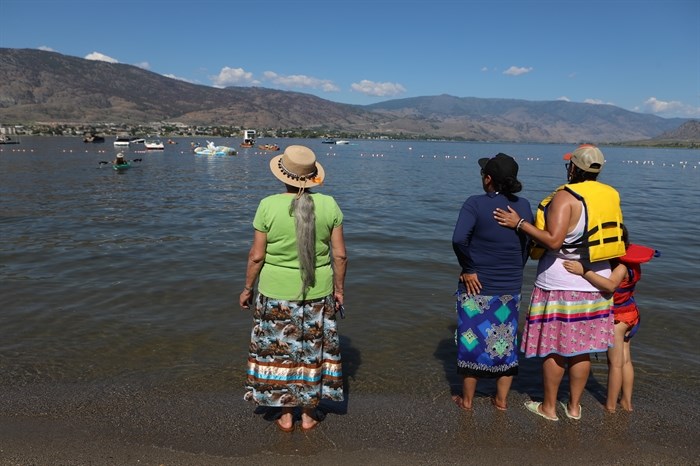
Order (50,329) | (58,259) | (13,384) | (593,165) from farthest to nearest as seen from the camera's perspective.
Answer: (58,259)
(50,329)
(13,384)
(593,165)

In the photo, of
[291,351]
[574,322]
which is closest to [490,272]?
[574,322]

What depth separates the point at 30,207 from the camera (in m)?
20.2

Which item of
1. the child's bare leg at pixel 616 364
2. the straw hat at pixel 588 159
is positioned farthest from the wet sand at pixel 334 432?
the straw hat at pixel 588 159

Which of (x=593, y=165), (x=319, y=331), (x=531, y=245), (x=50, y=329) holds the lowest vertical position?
(x=50, y=329)

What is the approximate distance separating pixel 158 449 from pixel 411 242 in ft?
38.2

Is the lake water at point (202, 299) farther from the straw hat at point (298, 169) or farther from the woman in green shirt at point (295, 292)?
the straw hat at point (298, 169)

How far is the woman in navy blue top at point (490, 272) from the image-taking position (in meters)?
4.28

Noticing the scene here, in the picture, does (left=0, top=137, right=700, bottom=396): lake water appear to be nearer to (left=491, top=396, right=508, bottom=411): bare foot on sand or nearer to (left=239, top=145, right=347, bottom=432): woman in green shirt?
(left=491, top=396, right=508, bottom=411): bare foot on sand

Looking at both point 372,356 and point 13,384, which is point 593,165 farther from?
point 13,384

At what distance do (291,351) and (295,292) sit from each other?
0.55 metres

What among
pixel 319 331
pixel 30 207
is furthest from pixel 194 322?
pixel 30 207

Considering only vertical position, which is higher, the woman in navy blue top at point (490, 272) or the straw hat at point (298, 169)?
the straw hat at point (298, 169)

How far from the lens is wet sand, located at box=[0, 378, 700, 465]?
420 cm

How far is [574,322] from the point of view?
14.3 ft
